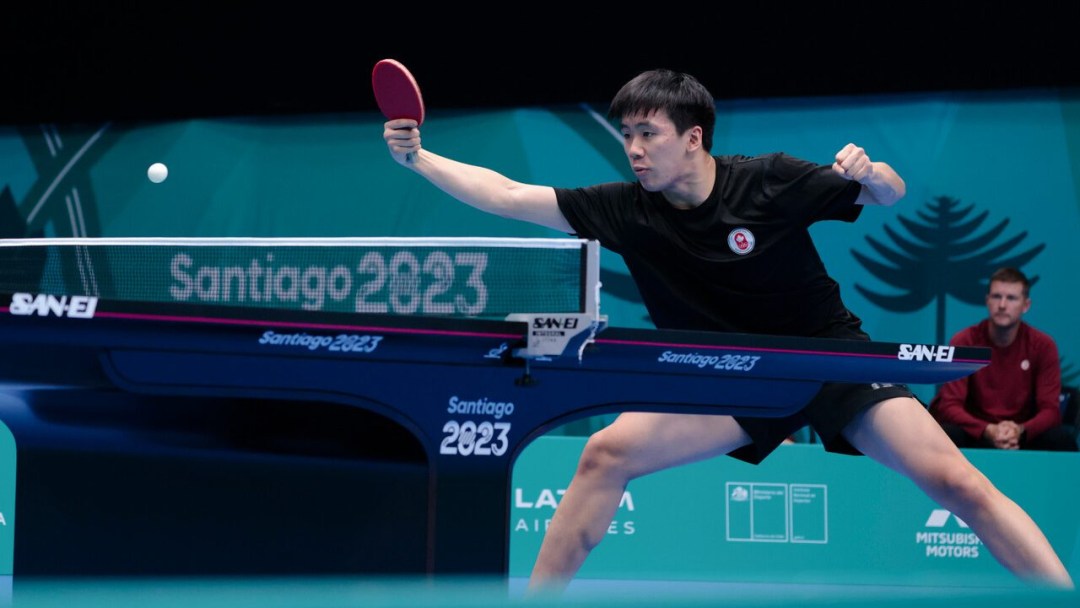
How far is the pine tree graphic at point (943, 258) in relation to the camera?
8344mm

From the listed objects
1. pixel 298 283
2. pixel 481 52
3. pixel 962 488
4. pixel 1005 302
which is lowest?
pixel 962 488

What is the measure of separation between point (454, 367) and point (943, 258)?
635cm

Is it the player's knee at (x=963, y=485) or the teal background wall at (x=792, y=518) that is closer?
the player's knee at (x=963, y=485)

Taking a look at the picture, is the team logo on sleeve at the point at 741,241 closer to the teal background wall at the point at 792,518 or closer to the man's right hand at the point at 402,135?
the man's right hand at the point at 402,135

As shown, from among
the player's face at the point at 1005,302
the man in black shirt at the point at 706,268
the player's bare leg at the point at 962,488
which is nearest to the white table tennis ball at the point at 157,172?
the player's face at the point at 1005,302

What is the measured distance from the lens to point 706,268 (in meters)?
3.48

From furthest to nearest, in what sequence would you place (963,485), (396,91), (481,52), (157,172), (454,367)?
1. (157,172)
2. (481,52)
3. (963,485)
4. (396,91)
5. (454,367)

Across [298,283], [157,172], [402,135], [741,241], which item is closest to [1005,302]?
[741,241]

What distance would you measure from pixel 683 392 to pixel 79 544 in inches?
53.7

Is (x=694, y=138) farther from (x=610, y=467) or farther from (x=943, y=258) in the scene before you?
(x=943, y=258)

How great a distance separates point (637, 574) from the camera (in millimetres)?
6012

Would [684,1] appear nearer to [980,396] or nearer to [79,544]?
[980,396]

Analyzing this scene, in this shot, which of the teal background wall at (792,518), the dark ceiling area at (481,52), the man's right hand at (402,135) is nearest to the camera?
the man's right hand at (402,135)

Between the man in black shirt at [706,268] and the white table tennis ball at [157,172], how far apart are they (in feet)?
19.9
